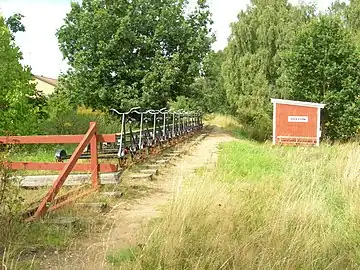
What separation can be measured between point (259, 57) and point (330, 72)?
24.7 feet

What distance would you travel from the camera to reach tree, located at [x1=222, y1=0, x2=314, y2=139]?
112 ft

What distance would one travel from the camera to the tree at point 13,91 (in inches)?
743

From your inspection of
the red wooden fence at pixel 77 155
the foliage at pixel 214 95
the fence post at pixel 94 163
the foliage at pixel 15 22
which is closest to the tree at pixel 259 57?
the foliage at pixel 214 95

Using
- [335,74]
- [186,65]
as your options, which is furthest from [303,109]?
[186,65]

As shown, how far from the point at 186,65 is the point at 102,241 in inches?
968

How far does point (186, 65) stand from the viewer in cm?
2923

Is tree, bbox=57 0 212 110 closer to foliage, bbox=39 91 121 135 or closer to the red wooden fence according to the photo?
foliage, bbox=39 91 121 135

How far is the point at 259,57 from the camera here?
34.3m

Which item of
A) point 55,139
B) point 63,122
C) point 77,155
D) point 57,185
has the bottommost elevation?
point 63,122

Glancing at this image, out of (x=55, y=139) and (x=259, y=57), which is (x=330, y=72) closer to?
(x=259, y=57)

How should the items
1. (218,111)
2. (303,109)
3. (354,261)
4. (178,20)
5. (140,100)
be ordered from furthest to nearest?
1. (218,111)
2. (178,20)
3. (140,100)
4. (303,109)
5. (354,261)

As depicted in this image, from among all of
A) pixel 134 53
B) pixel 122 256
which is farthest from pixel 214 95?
pixel 122 256

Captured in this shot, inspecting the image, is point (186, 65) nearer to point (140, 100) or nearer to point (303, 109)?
point (140, 100)

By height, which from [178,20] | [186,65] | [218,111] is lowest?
[218,111]
